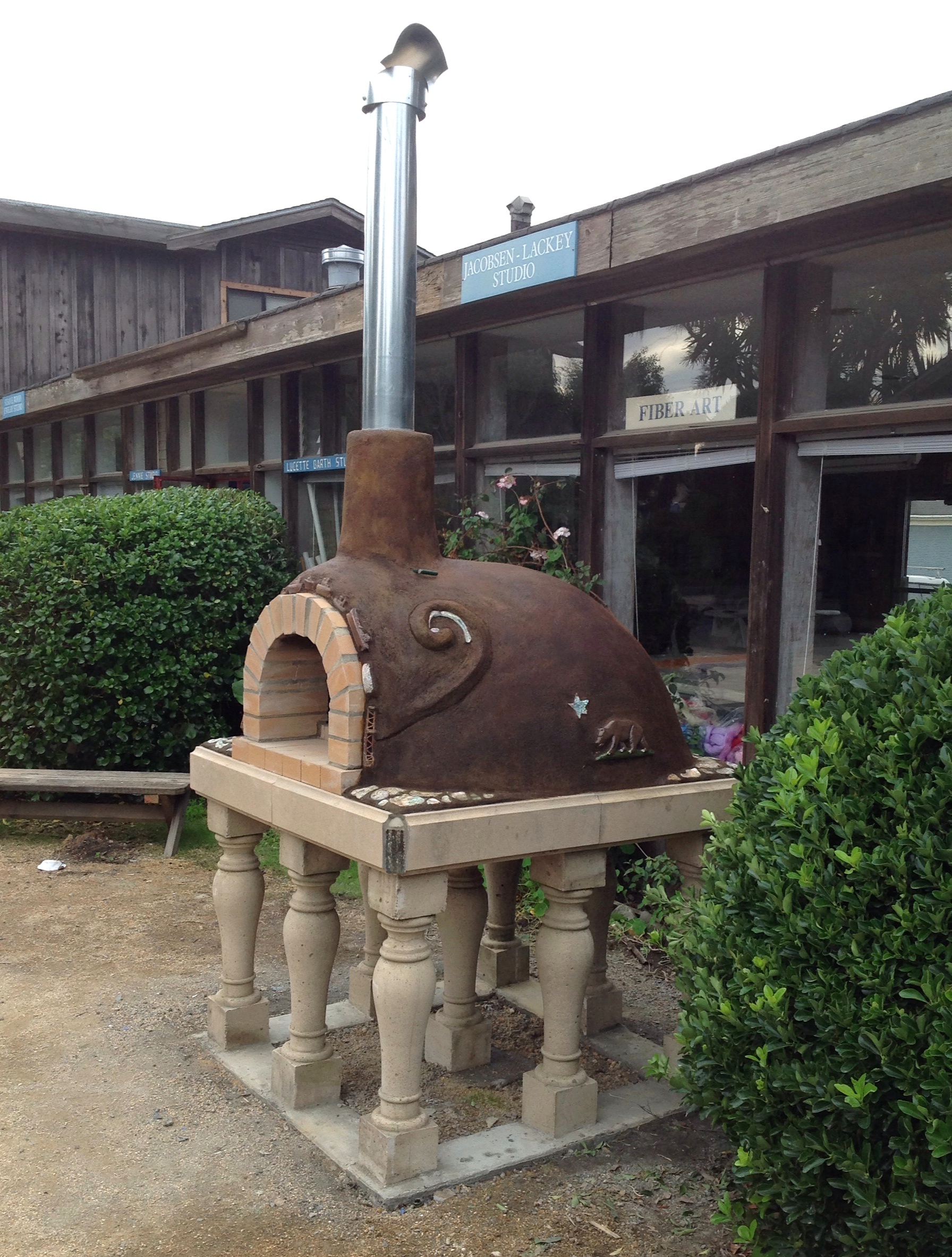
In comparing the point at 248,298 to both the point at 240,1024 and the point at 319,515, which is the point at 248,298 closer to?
the point at 319,515

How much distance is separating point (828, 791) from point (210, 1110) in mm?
2497

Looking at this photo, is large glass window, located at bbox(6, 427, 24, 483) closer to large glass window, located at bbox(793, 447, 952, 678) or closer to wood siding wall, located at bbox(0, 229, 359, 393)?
wood siding wall, located at bbox(0, 229, 359, 393)

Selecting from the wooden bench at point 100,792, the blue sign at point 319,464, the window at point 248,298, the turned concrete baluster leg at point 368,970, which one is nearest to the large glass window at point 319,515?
the blue sign at point 319,464

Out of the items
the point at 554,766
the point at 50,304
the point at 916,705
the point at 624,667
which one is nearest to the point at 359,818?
the point at 554,766

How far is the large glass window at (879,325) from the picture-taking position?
425 centimetres

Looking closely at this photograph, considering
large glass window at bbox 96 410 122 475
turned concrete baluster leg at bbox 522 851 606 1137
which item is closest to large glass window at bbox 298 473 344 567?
large glass window at bbox 96 410 122 475

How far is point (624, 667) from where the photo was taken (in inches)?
144

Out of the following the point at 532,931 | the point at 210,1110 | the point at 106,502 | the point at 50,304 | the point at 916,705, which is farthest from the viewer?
the point at 50,304

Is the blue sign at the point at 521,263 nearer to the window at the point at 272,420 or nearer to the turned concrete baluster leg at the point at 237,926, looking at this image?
the turned concrete baluster leg at the point at 237,926

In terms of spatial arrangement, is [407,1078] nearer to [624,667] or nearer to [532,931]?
[624,667]

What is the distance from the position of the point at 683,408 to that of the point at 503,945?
263 centimetres

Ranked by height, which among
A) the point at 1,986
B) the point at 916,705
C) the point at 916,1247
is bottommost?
the point at 1,986

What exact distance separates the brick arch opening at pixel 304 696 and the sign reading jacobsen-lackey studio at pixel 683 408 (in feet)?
7.37

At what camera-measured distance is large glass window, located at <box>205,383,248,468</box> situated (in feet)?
31.7
